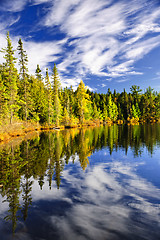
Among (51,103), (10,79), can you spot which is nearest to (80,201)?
(10,79)

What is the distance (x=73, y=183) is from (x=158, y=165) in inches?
225

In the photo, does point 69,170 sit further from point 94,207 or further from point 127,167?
point 94,207

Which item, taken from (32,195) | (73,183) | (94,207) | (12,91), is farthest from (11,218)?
(12,91)

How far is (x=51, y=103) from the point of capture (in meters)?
50.9

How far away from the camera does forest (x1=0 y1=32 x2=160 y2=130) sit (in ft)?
105

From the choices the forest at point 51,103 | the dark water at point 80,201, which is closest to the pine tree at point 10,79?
the forest at point 51,103

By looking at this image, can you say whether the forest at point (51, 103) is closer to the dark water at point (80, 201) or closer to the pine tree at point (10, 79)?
the pine tree at point (10, 79)

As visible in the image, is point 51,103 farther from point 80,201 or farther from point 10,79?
A: point 80,201

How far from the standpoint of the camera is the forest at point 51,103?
105 feet

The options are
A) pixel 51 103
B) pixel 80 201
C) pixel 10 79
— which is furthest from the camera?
pixel 51 103

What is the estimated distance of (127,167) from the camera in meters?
9.77

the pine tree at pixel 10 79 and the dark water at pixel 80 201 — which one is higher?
the pine tree at pixel 10 79

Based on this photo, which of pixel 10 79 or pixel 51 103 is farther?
pixel 51 103

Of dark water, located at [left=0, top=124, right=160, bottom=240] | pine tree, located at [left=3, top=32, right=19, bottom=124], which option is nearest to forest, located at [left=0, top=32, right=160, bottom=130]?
pine tree, located at [left=3, top=32, right=19, bottom=124]
